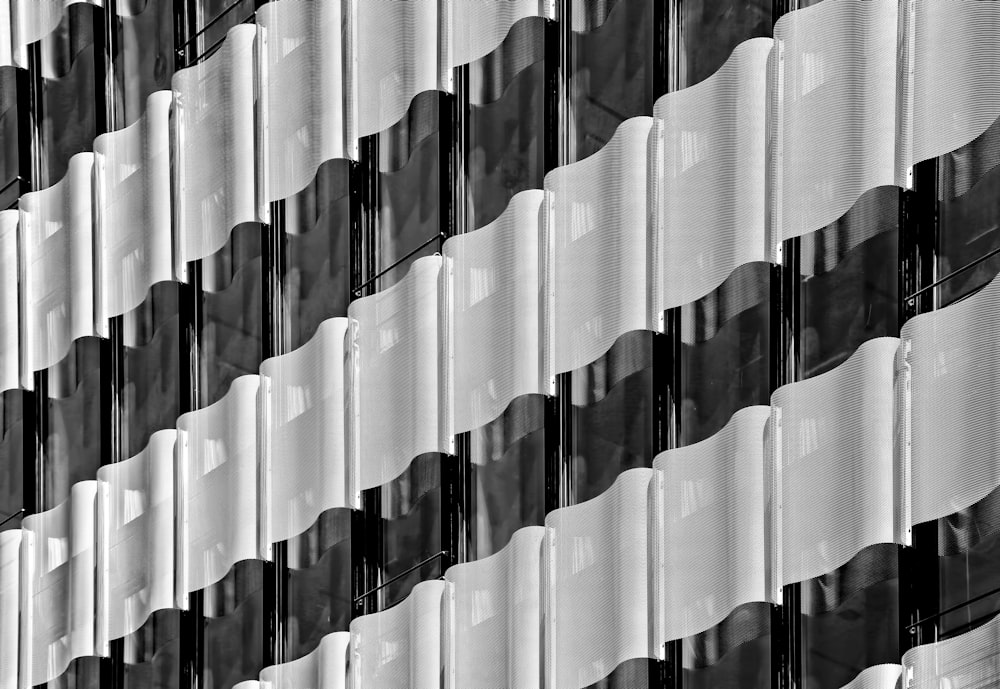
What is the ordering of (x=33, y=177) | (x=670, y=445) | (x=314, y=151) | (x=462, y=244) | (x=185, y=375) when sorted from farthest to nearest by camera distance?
(x=33, y=177)
(x=185, y=375)
(x=314, y=151)
(x=462, y=244)
(x=670, y=445)

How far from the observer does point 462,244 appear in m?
25.9

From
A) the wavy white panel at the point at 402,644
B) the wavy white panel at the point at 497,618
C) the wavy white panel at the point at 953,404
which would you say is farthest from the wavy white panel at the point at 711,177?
the wavy white panel at the point at 402,644

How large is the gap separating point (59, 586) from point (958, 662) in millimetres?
14755

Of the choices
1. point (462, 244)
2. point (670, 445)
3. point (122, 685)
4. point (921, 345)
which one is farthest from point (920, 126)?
point (122, 685)

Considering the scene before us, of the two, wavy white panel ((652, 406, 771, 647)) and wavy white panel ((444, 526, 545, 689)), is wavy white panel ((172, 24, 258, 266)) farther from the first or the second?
wavy white panel ((652, 406, 771, 647))

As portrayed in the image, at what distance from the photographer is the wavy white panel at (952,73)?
21453 millimetres

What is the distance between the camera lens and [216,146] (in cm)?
2888

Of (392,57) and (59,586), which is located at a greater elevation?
(392,57)

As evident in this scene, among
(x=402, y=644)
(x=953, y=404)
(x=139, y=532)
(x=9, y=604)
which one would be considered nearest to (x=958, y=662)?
(x=953, y=404)

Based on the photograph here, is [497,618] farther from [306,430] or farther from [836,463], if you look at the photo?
[836,463]

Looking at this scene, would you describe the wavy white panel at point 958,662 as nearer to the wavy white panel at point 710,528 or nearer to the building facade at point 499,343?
the building facade at point 499,343

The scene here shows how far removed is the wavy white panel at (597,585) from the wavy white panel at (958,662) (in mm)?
3566

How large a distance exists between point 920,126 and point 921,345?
2.35m

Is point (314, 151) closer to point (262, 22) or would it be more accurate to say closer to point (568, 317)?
point (262, 22)
